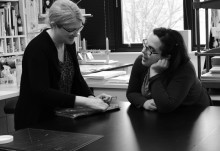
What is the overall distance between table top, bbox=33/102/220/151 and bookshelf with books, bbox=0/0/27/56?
1.86m

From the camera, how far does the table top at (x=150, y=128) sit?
4.89ft

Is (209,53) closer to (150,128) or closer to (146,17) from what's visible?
(150,128)

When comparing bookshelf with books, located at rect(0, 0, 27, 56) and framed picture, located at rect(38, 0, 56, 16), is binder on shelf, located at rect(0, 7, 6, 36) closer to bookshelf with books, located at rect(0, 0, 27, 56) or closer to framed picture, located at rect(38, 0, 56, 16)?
bookshelf with books, located at rect(0, 0, 27, 56)

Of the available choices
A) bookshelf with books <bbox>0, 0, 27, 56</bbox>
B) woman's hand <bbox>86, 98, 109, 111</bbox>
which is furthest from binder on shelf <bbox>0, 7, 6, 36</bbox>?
woman's hand <bbox>86, 98, 109, 111</bbox>

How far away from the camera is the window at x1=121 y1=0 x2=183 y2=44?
4.81 metres

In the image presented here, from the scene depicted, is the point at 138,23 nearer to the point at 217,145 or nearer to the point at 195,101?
the point at 195,101

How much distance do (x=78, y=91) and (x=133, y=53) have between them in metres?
2.71

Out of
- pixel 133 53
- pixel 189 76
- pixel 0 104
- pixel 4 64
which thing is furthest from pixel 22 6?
pixel 189 76

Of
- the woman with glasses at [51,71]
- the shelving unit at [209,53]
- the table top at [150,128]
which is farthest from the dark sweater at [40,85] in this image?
the shelving unit at [209,53]

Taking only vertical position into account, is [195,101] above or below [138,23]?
below

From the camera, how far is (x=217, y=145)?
1.47m

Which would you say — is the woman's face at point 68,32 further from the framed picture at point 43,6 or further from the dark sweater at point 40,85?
the framed picture at point 43,6

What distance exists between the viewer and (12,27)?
12.1 ft

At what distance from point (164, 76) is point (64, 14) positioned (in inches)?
27.5
